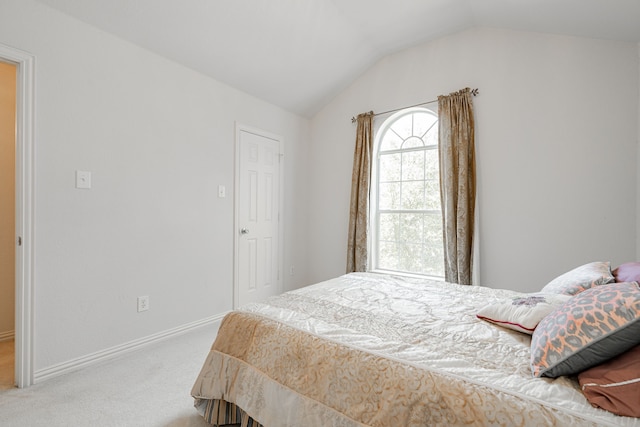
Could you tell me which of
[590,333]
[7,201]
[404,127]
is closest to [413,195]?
[404,127]

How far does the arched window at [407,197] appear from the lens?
3.54 meters

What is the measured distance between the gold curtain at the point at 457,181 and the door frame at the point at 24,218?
335 centimetres

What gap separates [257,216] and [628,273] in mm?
3129

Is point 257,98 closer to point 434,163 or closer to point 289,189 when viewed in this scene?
point 289,189

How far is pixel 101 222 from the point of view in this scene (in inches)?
92.1

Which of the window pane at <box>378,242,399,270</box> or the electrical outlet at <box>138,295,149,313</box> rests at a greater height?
the window pane at <box>378,242,399,270</box>

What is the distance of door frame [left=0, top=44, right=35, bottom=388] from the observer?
6.45 feet

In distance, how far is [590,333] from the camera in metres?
0.94

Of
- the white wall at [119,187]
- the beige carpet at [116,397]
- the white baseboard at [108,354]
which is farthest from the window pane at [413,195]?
the beige carpet at [116,397]

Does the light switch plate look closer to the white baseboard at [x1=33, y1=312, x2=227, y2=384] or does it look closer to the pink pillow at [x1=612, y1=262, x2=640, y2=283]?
the white baseboard at [x1=33, y1=312, x2=227, y2=384]

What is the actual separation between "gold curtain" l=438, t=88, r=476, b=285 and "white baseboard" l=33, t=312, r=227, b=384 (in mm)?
2579

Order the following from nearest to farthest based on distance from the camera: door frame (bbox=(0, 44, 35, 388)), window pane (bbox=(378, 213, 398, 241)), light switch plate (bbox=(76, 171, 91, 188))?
door frame (bbox=(0, 44, 35, 388)), light switch plate (bbox=(76, 171, 91, 188)), window pane (bbox=(378, 213, 398, 241))

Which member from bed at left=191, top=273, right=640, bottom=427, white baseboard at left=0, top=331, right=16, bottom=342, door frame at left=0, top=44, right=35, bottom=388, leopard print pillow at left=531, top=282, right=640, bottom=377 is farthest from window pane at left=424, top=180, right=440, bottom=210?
white baseboard at left=0, top=331, right=16, bottom=342

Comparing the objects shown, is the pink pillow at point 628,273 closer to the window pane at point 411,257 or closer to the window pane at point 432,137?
the window pane at point 411,257
